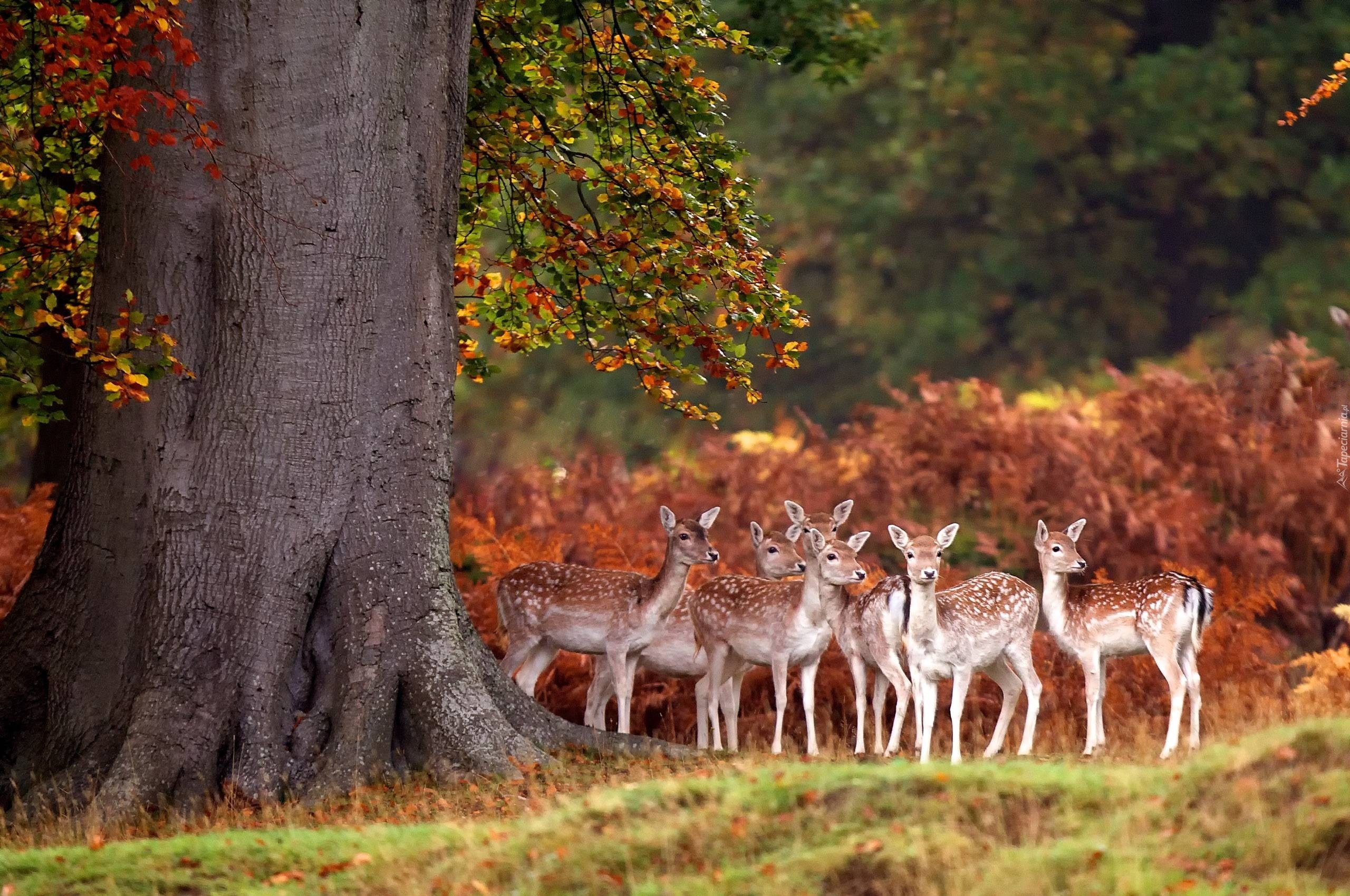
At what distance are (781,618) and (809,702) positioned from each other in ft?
1.81

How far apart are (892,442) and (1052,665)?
4786 mm

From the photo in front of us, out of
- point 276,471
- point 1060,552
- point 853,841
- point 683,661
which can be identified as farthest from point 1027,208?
point 853,841

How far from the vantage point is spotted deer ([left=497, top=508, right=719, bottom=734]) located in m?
10.2

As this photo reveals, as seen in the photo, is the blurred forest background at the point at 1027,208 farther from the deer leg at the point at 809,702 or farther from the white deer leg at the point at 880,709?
the white deer leg at the point at 880,709

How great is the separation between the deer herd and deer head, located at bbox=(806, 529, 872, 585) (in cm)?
1

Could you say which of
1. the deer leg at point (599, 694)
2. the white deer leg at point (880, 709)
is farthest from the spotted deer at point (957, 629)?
the deer leg at point (599, 694)

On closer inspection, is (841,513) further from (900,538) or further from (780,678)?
(780,678)

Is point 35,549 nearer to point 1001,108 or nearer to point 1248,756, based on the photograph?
point 1248,756

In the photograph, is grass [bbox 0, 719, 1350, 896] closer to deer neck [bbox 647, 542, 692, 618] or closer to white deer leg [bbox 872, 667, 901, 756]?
white deer leg [bbox 872, 667, 901, 756]

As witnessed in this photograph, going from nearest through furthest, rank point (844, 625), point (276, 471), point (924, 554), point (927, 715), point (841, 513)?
point (276, 471) < point (927, 715) < point (924, 554) < point (844, 625) < point (841, 513)

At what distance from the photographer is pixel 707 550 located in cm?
1018

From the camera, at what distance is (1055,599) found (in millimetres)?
9633

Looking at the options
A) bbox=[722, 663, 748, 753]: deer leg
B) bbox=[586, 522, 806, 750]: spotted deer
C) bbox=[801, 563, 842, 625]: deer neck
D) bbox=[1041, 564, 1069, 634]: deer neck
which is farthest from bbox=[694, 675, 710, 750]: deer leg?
bbox=[1041, 564, 1069, 634]: deer neck

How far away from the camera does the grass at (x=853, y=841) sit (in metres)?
5.46
